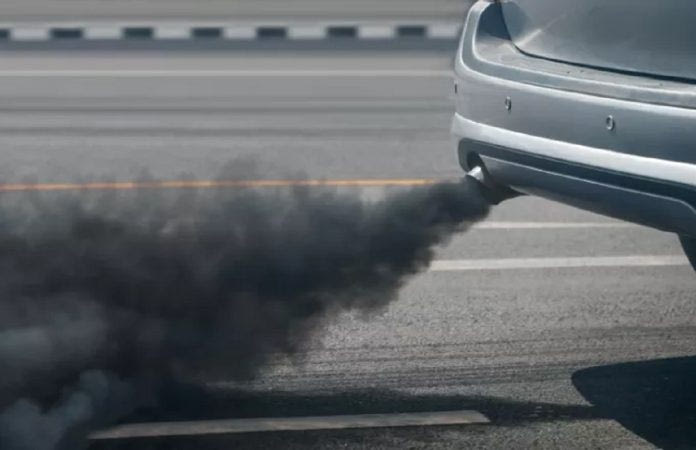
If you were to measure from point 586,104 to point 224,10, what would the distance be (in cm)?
1328

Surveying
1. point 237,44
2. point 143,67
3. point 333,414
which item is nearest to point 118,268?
point 333,414

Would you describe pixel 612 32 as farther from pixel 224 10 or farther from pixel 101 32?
pixel 101 32

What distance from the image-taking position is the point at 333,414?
13.5 ft

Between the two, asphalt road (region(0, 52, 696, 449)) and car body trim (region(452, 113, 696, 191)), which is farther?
asphalt road (region(0, 52, 696, 449))

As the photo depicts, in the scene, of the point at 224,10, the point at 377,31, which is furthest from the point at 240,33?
the point at 377,31

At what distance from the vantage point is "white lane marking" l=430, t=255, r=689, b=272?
19.9 ft

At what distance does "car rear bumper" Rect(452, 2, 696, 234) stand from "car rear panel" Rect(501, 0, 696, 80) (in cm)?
4

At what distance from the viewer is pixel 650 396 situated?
→ 4375 millimetres

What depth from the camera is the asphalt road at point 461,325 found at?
4117 mm

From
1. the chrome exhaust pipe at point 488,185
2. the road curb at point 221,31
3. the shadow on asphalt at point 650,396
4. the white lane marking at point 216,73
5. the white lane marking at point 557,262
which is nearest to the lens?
the shadow on asphalt at point 650,396

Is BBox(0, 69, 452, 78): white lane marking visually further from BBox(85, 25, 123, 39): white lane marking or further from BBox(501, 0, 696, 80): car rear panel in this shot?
BBox(501, 0, 696, 80): car rear panel

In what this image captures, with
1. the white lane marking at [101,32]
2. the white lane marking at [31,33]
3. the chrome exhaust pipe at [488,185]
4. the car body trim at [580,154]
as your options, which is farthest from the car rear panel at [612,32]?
the white lane marking at [31,33]

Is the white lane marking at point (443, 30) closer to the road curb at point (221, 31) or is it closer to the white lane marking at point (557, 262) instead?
the road curb at point (221, 31)

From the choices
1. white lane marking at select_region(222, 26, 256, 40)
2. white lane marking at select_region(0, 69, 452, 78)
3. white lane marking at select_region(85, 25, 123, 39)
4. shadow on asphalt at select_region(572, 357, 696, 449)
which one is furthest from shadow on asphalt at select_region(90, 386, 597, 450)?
white lane marking at select_region(85, 25, 123, 39)
